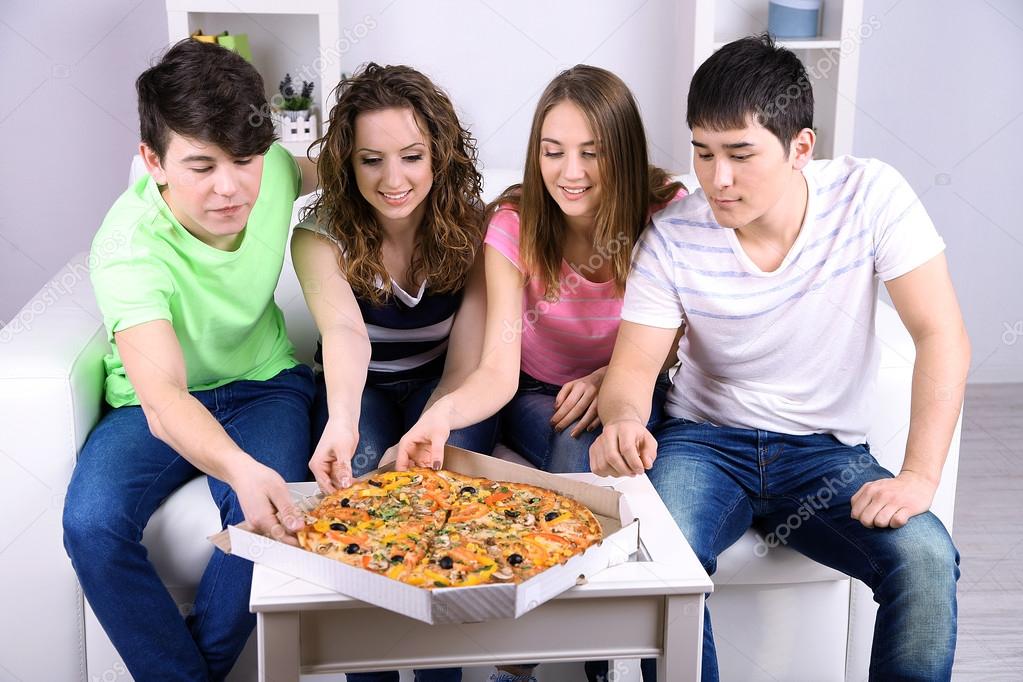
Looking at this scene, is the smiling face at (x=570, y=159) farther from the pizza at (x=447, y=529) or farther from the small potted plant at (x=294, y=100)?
the small potted plant at (x=294, y=100)

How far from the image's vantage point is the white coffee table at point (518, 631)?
1197 mm

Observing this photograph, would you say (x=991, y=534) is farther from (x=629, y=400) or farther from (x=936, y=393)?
(x=629, y=400)

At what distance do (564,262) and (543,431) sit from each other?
1.00 feet

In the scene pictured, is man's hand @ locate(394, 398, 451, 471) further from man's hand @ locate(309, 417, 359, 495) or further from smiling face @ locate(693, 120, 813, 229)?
smiling face @ locate(693, 120, 813, 229)

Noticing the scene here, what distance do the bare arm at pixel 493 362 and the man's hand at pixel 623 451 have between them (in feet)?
0.75

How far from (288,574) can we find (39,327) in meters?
0.98

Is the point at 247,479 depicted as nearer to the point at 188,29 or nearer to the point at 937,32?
the point at 188,29

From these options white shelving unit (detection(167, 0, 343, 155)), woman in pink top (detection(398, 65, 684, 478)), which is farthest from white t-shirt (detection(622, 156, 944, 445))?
white shelving unit (detection(167, 0, 343, 155))

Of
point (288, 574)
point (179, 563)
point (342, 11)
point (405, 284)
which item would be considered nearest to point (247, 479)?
point (288, 574)

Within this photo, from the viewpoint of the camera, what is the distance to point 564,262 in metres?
1.93

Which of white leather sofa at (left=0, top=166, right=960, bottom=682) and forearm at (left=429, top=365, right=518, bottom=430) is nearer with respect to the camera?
forearm at (left=429, top=365, right=518, bottom=430)

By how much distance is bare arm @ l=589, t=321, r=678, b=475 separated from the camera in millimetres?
1545

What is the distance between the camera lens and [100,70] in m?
3.02

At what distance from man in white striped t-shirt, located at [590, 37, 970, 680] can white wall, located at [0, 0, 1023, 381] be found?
56.6 inches
